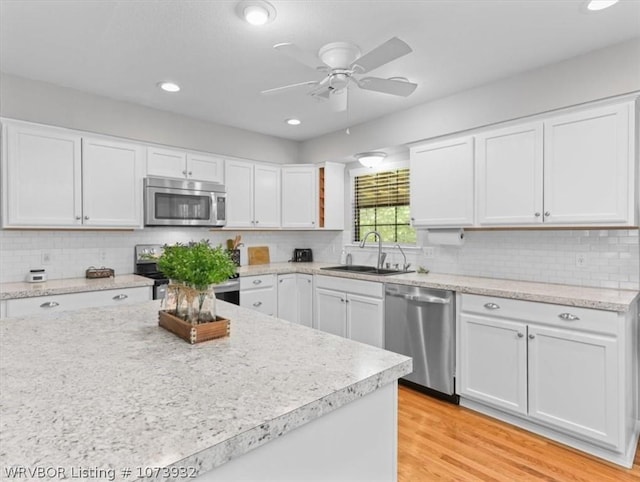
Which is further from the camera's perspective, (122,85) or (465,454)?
(122,85)

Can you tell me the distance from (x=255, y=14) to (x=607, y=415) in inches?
122

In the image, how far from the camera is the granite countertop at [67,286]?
107 inches

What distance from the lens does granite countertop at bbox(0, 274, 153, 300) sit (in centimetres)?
272

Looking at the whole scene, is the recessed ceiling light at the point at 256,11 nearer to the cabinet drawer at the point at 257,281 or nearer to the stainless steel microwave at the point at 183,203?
the stainless steel microwave at the point at 183,203

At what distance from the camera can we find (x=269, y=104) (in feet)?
12.0

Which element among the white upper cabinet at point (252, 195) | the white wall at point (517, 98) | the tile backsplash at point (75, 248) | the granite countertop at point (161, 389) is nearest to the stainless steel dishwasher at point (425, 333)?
the white wall at point (517, 98)

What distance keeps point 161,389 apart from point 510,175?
9.35 feet

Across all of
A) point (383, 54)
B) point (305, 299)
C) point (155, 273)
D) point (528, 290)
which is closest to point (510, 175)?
point (528, 290)

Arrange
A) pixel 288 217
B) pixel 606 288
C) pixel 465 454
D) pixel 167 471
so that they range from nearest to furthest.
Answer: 1. pixel 167 471
2. pixel 465 454
3. pixel 606 288
4. pixel 288 217

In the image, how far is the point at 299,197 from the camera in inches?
185

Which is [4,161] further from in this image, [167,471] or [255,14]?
[167,471]

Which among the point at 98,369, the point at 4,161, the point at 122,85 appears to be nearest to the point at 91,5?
the point at 122,85

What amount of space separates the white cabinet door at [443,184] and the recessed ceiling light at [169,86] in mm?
2206

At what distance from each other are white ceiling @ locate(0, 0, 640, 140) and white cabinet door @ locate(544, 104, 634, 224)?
1.65 feet
